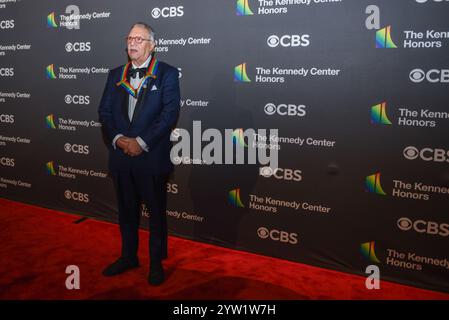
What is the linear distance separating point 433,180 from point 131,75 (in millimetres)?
2143

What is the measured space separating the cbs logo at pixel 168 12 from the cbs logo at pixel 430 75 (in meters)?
1.88

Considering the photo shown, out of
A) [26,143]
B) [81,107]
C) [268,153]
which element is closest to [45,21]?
[81,107]

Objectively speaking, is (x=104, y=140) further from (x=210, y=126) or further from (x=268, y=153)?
(x=268, y=153)

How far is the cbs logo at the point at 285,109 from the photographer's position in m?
2.93

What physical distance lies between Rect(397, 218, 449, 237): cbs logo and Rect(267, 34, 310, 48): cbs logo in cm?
145

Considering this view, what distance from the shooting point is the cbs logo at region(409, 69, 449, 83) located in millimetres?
2488

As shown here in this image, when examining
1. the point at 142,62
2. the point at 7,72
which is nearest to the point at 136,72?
the point at 142,62

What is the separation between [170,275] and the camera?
2785mm

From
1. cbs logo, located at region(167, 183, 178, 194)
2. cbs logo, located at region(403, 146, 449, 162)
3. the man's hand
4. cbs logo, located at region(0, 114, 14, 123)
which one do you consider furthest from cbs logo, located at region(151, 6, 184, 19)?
cbs logo, located at region(0, 114, 14, 123)

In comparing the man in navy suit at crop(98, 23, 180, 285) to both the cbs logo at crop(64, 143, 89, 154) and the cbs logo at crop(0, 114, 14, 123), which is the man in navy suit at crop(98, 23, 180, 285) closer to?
the cbs logo at crop(64, 143, 89, 154)

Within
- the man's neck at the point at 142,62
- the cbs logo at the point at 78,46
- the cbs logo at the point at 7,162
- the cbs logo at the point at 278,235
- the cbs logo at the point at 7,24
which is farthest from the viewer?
the cbs logo at the point at 7,162

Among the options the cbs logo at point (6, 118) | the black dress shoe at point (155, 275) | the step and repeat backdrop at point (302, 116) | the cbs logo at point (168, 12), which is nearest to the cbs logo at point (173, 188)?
the step and repeat backdrop at point (302, 116)

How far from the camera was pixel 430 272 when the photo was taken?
2.69 metres

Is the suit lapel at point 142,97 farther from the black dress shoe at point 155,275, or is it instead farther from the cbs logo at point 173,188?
the cbs logo at point 173,188
